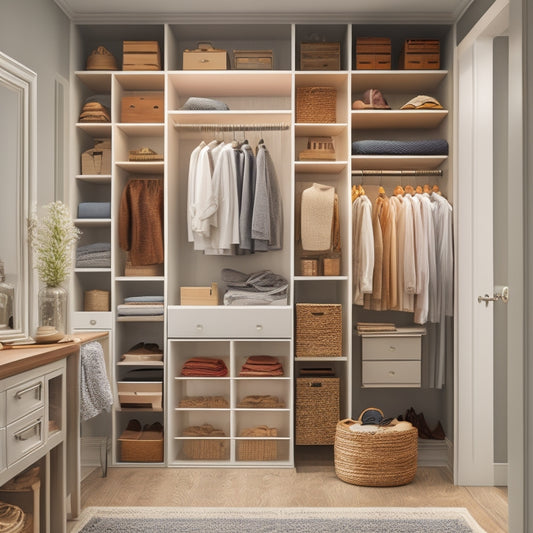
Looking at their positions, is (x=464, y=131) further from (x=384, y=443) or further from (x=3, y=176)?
(x=3, y=176)

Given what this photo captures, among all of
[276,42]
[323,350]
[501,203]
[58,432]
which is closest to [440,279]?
[501,203]

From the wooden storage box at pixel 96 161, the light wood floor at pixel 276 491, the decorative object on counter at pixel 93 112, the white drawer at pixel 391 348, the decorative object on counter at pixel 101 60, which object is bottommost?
the light wood floor at pixel 276 491

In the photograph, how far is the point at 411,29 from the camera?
14.3ft

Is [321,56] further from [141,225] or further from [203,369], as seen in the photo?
[203,369]

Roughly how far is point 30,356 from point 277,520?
59.3 inches

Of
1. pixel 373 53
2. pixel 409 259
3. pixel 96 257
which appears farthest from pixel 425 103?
pixel 96 257

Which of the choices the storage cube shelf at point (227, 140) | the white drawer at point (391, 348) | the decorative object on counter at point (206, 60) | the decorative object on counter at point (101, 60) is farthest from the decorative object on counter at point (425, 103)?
the decorative object on counter at point (101, 60)

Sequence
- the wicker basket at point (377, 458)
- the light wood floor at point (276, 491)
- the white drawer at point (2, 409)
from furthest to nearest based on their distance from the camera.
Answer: the wicker basket at point (377, 458)
the light wood floor at point (276, 491)
the white drawer at point (2, 409)

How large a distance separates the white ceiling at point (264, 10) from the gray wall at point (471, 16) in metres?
0.05

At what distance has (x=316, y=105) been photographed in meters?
4.36

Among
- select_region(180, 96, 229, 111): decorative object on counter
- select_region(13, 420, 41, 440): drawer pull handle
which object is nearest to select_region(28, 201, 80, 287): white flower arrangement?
select_region(13, 420, 41, 440): drawer pull handle

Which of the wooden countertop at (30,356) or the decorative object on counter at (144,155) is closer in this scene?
the wooden countertop at (30,356)

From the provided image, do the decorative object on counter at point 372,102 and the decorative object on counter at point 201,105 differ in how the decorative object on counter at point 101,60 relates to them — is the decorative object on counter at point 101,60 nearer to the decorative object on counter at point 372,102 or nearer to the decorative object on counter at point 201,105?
the decorative object on counter at point 201,105

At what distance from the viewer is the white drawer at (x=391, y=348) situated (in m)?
4.26
